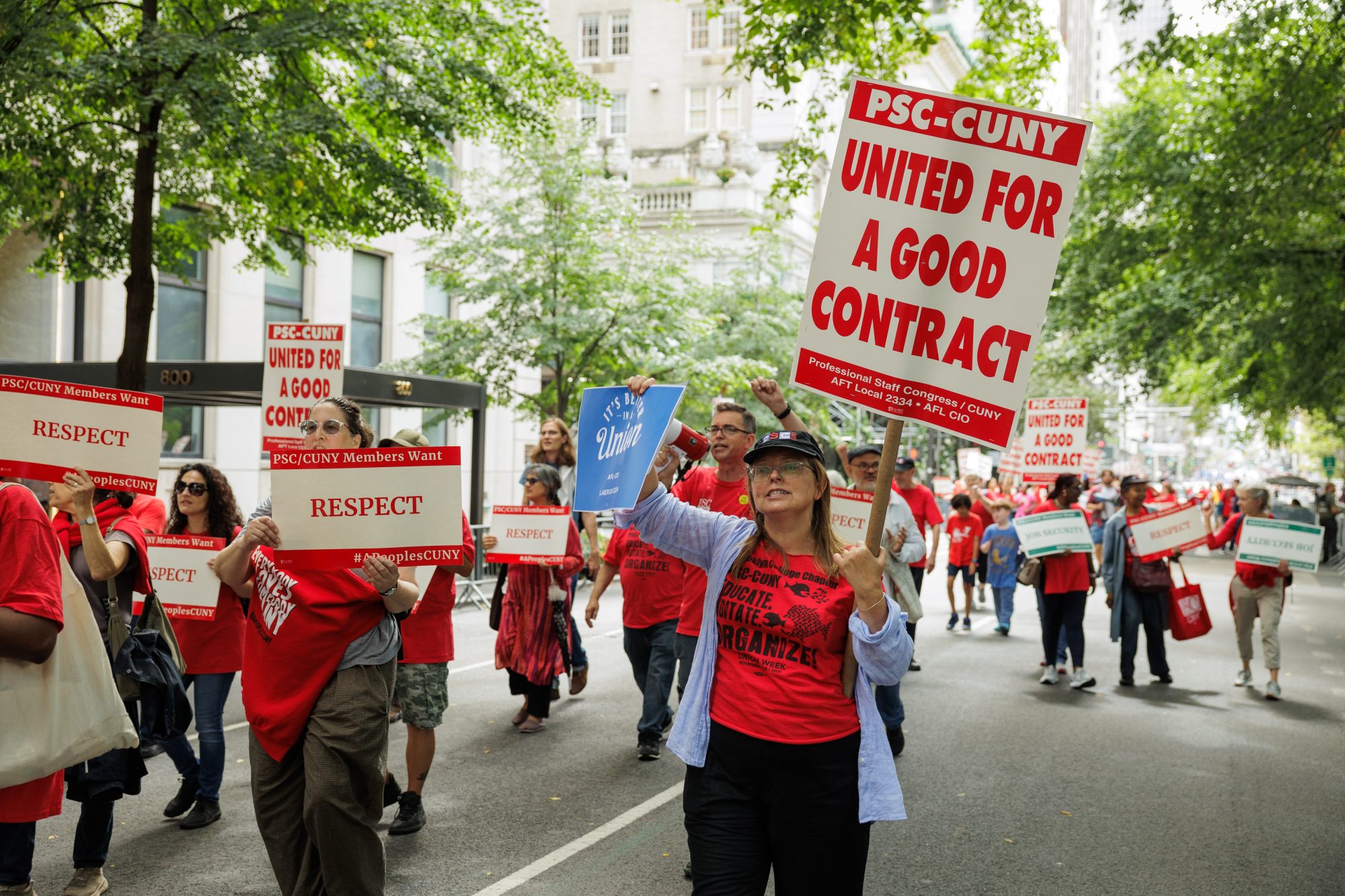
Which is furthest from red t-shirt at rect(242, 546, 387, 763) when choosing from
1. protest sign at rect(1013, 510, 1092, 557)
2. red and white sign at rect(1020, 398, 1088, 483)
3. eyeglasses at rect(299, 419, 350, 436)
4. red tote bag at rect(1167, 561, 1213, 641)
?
red and white sign at rect(1020, 398, 1088, 483)

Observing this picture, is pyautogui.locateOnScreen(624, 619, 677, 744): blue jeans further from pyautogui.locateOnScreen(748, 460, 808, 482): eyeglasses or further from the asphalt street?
pyautogui.locateOnScreen(748, 460, 808, 482): eyeglasses

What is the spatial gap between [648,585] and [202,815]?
9.45 ft

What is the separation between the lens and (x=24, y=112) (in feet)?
34.6

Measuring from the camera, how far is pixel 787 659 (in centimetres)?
353

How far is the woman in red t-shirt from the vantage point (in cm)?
621

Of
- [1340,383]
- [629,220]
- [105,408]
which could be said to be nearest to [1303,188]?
[1340,383]

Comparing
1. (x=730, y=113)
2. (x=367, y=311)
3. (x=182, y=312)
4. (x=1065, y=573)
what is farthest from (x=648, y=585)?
(x=730, y=113)

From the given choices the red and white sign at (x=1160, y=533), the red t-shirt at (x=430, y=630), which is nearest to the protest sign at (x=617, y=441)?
the red t-shirt at (x=430, y=630)

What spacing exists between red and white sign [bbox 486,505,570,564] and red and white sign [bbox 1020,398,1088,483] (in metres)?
7.15

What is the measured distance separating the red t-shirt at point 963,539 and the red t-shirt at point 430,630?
10.5 m

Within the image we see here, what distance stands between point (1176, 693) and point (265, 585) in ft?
30.6

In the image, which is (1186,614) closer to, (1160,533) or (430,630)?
(1160,533)

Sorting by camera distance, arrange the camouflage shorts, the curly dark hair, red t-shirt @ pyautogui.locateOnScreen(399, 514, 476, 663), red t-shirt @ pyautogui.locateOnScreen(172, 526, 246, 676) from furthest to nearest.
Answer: the curly dark hair, red t-shirt @ pyautogui.locateOnScreen(172, 526, 246, 676), red t-shirt @ pyautogui.locateOnScreen(399, 514, 476, 663), the camouflage shorts

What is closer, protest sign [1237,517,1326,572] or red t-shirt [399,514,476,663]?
red t-shirt [399,514,476,663]
